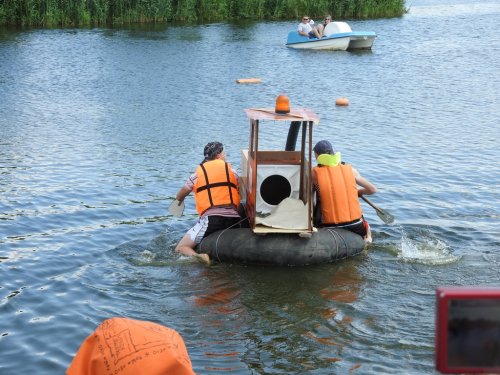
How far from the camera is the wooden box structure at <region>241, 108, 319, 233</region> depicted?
954 cm

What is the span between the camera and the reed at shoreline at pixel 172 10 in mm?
34281

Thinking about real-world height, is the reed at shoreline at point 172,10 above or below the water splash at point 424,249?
above

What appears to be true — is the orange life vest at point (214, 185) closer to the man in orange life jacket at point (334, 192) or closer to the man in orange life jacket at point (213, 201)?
the man in orange life jacket at point (213, 201)

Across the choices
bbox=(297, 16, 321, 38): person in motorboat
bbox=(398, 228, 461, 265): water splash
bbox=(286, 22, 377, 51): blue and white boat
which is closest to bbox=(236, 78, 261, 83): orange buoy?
bbox=(286, 22, 377, 51): blue and white boat

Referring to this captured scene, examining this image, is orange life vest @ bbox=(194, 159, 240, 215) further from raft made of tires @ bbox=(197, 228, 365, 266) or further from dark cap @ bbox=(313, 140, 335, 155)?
dark cap @ bbox=(313, 140, 335, 155)

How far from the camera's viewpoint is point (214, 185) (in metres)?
10.0

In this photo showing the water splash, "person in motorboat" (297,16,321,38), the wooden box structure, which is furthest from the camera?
"person in motorboat" (297,16,321,38)

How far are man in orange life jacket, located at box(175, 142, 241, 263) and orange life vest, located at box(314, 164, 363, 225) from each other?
3.39 feet

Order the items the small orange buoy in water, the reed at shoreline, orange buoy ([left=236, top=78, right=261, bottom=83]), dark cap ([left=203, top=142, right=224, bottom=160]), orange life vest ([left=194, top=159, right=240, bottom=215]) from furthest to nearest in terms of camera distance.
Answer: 1. the reed at shoreline
2. orange buoy ([left=236, top=78, right=261, bottom=83])
3. the small orange buoy in water
4. dark cap ([left=203, top=142, right=224, bottom=160])
5. orange life vest ([left=194, top=159, right=240, bottom=215])

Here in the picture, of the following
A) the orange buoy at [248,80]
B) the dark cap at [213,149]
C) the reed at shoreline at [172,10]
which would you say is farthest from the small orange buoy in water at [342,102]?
the reed at shoreline at [172,10]

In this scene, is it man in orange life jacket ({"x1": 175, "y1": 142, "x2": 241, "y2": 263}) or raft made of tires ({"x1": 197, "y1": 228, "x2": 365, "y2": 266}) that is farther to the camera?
man in orange life jacket ({"x1": 175, "y1": 142, "x2": 241, "y2": 263})

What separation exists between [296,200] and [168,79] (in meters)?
15.2

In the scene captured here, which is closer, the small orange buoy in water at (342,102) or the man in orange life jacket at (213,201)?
the man in orange life jacket at (213,201)

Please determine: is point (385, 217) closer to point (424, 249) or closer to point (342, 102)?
point (424, 249)
